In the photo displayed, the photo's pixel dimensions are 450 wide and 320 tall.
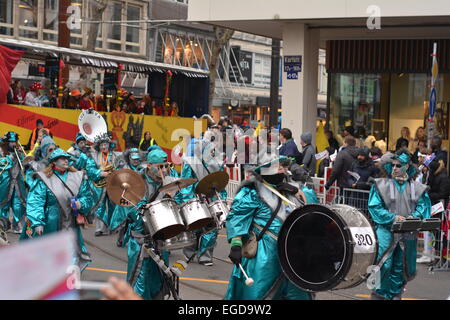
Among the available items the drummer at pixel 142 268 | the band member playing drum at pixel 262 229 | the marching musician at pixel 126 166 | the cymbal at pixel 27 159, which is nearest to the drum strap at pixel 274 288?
the band member playing drum at pixel 262 229

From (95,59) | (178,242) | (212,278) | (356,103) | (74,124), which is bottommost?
(212,278)

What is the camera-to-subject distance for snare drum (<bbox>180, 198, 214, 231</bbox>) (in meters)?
7.26

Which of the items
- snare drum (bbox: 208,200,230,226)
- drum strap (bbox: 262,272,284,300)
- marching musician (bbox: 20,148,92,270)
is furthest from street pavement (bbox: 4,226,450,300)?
drum strap (bbox: 262,272,284,300)

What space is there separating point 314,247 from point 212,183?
2454 mm

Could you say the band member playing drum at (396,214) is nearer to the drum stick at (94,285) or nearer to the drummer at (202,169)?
the drummer at (202,169)

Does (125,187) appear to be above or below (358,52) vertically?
below

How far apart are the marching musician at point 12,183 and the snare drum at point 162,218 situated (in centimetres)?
738

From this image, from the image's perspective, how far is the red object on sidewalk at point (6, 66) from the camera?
59.9 ft

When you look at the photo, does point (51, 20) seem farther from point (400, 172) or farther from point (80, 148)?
point (400, 172)

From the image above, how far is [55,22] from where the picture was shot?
39.4 meters

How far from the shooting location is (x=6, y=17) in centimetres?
3738

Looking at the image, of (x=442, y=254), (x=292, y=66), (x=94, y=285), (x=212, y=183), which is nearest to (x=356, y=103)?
(x=292, y=66)

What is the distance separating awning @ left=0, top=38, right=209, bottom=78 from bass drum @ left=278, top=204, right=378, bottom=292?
14392 millimetres

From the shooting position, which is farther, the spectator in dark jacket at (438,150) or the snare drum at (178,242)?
the spectator in dark jacket at (438,150)
